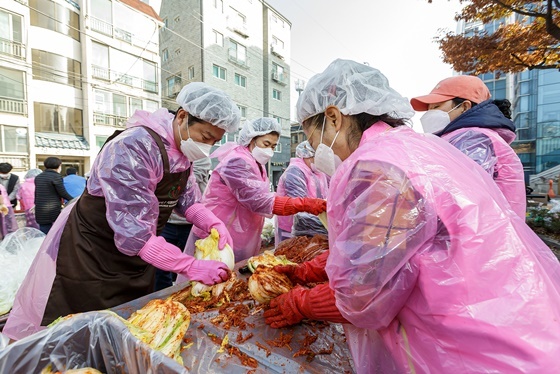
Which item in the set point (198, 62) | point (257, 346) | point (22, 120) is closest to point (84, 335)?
point (257, 346)

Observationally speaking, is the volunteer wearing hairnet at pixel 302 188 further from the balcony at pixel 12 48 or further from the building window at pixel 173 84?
the building window at pixel 173 84

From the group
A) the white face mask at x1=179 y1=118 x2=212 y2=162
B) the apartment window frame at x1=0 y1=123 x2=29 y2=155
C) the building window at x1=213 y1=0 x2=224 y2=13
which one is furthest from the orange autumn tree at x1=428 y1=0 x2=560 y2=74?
the building window at x1=213 y1=0 x2=224 y2=13

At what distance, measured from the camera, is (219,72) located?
21828 millimetres

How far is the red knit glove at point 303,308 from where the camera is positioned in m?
1.38

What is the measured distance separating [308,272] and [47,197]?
5.70 metres

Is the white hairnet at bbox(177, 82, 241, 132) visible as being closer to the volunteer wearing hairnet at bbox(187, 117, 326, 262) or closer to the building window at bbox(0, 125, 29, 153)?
the volunteer wearing hairnet at bbox(187, 117, 326, 262)

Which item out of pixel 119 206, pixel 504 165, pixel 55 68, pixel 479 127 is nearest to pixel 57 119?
pixel 55 68

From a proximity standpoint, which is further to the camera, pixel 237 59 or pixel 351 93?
pixel 237 59

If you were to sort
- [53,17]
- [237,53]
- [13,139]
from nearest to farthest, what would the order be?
1. [13,139]
2. [53,17]
3. [237,53]

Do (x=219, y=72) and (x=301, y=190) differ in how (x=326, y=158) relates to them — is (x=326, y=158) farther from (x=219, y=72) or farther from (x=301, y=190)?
(x=219, y=72)

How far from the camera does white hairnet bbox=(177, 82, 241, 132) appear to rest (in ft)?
7.18

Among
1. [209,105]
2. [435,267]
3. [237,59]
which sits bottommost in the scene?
[435,267]

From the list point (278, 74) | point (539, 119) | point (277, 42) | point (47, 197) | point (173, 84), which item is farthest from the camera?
point (277, 42)

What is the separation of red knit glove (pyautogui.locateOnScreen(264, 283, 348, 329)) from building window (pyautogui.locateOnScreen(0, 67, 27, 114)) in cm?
1863
